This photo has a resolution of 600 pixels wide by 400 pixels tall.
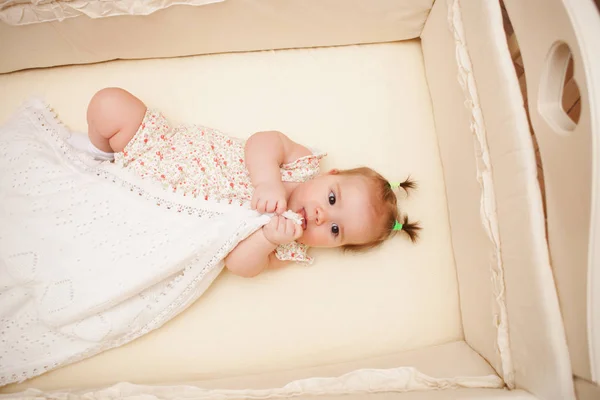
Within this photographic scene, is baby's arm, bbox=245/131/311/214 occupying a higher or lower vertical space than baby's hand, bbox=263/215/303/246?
higher

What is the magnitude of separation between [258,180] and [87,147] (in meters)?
0.49

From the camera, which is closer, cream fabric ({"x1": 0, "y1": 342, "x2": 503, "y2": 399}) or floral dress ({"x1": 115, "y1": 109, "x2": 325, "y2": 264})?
cream fabric ({"x1": 0, "y1": 342, "x2": 503, "y2": 399})

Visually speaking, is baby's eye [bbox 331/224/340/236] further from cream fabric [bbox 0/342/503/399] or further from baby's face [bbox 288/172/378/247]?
cream fabric [bbox 0/342/503/399]

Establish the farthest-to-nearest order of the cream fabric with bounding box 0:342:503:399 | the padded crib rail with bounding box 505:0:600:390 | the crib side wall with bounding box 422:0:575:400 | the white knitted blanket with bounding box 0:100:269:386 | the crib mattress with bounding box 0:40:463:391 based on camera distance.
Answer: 1. the crib mattress with bounding box 0:40:463:391
2. the white knitted blanket with bounding box 0:100:269:386
3. the cream fabric with bounding box 0:342:503:399
4. the crib side wall with bounding box 422:0:575:400
5. the padded crib rail with bounding box 505:0:600:390

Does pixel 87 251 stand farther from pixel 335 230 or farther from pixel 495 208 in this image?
pixel 495 208

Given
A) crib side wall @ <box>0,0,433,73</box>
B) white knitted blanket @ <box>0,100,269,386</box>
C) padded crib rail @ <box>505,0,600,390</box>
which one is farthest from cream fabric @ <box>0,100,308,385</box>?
padded crib rail @ <box>505,0,600,390</box>

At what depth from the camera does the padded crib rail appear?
0.65 metres

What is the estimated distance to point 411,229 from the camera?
3.89 ft

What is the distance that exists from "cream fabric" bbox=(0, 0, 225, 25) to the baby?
22cm

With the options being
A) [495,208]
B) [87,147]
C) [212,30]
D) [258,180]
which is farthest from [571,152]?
[87,147]

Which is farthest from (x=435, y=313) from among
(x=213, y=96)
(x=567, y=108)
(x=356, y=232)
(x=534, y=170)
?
(x=213, y=96)

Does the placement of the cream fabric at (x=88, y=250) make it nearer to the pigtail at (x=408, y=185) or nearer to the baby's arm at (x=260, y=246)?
the baby's arm at (x=260, y=246)

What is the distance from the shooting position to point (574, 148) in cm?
70

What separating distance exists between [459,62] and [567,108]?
1.11 feet
